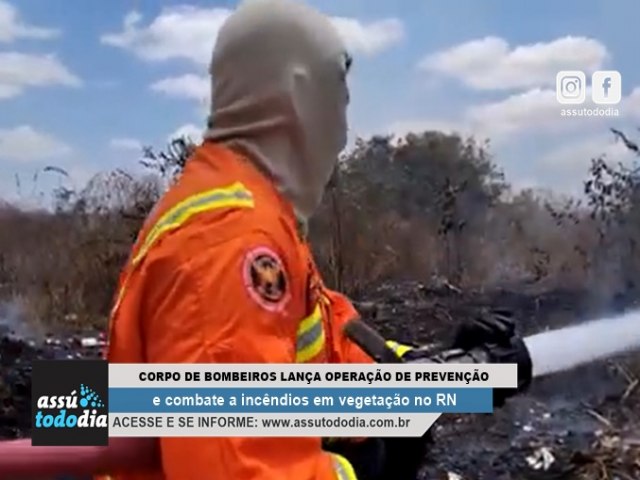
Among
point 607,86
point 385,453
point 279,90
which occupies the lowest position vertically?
point 385,453

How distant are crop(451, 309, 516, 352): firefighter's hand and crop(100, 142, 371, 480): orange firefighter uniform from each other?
32 centimetres

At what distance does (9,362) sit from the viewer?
1.53m

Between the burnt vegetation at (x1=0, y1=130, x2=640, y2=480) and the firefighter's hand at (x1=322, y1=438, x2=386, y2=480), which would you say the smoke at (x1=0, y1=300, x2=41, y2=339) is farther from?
the firefighter's hand at (x1=322, y1=438, x2=386, y2=480)

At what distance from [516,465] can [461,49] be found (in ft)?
2.23

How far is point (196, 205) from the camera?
90cm

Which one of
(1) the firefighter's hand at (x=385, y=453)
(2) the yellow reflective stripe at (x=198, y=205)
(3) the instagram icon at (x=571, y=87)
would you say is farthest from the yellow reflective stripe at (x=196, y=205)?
(3) the instagram icon at (x=571, y=87)

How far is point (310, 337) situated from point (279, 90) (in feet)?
0.72

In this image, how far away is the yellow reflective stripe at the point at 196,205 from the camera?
89 centimetres

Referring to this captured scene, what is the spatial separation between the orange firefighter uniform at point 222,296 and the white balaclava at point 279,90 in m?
0.03

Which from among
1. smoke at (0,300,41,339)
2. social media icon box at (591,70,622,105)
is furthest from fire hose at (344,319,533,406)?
smoke at (0,300,41,339)

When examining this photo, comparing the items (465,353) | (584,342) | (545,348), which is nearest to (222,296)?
(465,353)

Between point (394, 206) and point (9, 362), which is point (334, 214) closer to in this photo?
point (394, 206)

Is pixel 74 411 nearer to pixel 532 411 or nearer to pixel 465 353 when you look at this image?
pixel 465 353

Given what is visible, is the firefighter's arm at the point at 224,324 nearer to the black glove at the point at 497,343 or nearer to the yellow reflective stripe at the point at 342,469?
the yellow reflective stripe at the point at 342,469
